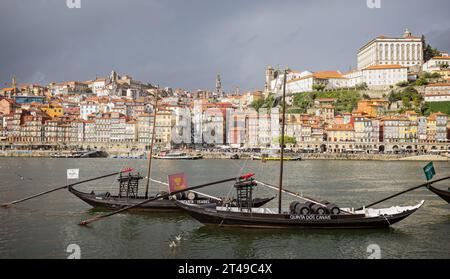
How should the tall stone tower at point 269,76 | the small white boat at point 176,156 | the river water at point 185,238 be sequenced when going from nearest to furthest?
the river water at point 185,238
the small white boat at point 176,156
the tall stone tower at point 269,76

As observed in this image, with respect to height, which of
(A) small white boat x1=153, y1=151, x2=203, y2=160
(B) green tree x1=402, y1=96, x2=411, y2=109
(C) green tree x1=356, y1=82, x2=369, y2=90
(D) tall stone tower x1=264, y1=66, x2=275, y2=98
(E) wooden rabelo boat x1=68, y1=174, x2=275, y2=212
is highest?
(D) tall stone tower x1=264, y1=66, x2=275, y2=98

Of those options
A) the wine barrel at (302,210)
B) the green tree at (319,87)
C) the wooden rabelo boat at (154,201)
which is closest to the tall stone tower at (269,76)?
the green tree at (319,87)

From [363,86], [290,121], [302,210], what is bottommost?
[302,210]

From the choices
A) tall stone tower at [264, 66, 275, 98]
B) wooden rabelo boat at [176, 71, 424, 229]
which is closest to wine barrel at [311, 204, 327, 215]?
wooden rabelo boat at [176, 71, 424, 229]

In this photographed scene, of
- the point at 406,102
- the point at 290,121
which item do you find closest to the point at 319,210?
the point at 290,121

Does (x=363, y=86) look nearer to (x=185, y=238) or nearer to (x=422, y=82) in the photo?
(x=422, y=82)

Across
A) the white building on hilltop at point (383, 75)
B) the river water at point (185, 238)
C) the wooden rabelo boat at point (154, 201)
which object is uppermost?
the white building on hilltop at point (383, 75)

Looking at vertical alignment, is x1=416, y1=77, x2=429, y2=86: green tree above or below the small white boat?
above

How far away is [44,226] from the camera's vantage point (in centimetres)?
1897

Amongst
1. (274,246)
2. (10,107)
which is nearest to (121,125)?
(10,107)

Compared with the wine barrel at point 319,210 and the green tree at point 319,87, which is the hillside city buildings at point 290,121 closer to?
the green tree at point 319,87

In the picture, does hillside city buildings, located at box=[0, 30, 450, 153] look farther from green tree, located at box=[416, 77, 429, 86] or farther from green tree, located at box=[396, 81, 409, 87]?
green tree, located at box=[416, 77, 429, 86]

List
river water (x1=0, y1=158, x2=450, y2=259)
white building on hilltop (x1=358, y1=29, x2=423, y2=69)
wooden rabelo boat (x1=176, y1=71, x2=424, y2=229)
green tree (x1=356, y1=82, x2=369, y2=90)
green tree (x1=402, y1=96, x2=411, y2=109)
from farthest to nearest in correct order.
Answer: white building on hilltop (x1=358, y1=29, x2=423, y2=69)
green tree (x1=356, y1=82, x2=369, y2=90)
green tree (x1=402, y1=96, x2=411, y2=109)
wooden rabelo boat (x1=176, y1=71, x2=424, y2=229)
river water (x1=0, y1=158, x2=450, y2=259)

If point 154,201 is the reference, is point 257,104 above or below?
above
